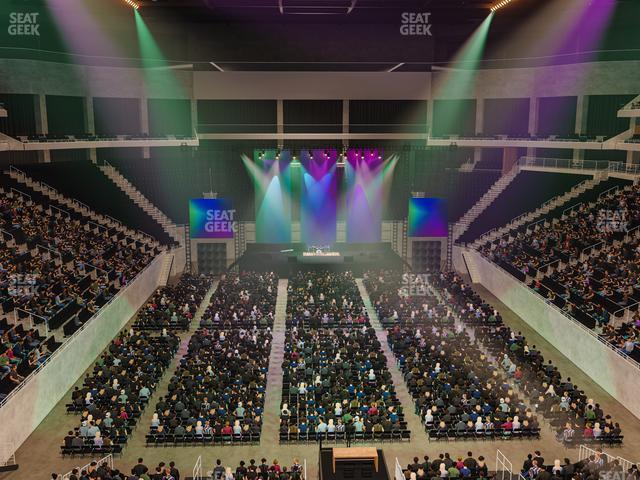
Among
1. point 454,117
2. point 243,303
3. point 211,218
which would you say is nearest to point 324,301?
point 243,303

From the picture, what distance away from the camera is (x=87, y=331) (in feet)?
75.9

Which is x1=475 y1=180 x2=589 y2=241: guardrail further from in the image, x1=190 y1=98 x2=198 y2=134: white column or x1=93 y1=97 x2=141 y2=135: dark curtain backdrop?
x1=93 y1=97 x2=141 y2=135: dark curtain backdrop

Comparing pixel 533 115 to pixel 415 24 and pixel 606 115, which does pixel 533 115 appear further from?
pixel 415 24

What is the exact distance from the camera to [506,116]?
141 ft

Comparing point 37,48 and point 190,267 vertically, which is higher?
point 37,48

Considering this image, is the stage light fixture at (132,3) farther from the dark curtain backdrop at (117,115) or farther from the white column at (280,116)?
the white column at (280,116)

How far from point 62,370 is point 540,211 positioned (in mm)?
27891

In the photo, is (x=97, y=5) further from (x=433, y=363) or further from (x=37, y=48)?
(x=433, y=363)

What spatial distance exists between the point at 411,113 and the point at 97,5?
21115 mm

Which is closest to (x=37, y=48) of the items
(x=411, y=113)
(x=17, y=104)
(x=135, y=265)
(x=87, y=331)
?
(x=17, y=104)

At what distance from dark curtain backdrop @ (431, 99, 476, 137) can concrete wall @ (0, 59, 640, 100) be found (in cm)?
93

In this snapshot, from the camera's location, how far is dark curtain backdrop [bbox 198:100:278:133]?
42500mm

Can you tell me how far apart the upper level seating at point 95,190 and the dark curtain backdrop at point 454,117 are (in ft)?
65.9

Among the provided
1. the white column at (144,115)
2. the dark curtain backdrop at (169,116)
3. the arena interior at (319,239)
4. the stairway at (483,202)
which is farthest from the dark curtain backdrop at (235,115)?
the stairway at (483,202)
